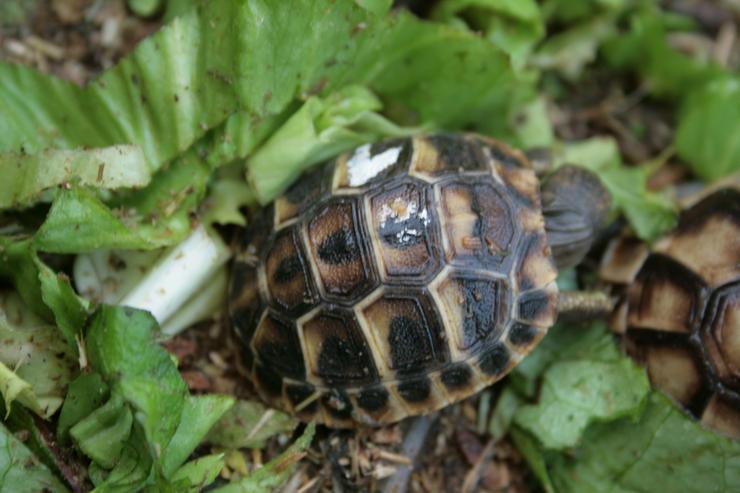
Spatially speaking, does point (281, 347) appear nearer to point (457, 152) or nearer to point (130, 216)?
point (130, 216)

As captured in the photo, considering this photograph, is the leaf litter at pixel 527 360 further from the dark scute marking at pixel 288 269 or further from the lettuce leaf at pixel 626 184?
the dark scute marking at pixel 288 269

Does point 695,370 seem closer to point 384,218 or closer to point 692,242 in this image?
point 692,242

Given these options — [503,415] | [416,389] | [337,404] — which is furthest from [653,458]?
[337,404]

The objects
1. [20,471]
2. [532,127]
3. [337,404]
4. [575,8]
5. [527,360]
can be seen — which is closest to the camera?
[20,471]

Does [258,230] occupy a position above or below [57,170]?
below

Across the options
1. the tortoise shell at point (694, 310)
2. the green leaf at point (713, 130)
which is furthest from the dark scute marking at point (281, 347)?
the green leaf at point (713, 130)

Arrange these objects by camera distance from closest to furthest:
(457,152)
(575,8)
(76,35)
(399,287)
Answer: (399,287) < (457,152) < (76,35) < (575,8)

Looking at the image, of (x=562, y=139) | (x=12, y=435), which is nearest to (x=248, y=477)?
(x=12, y=435)
